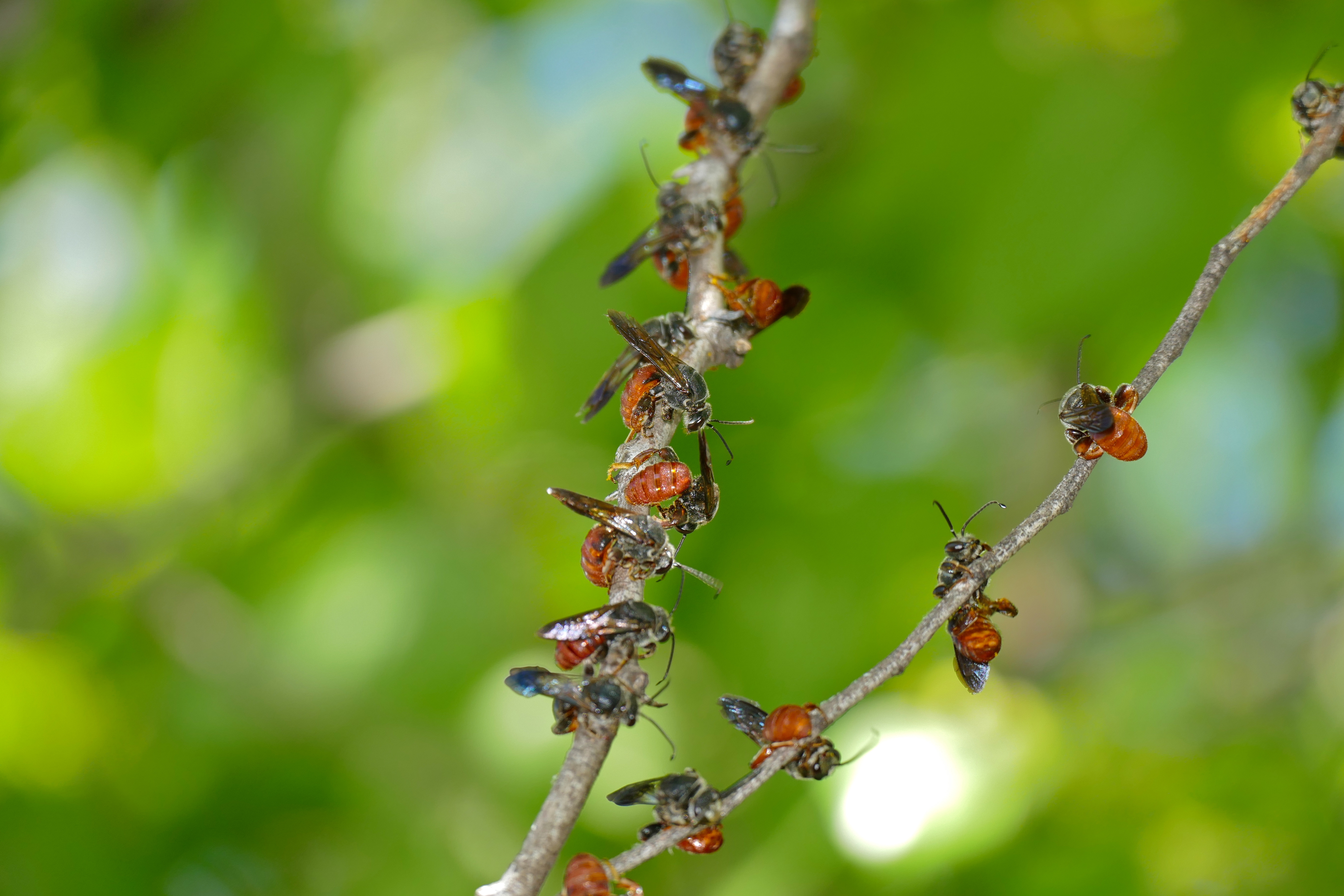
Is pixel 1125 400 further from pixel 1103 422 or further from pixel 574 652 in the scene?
pixel 574 652

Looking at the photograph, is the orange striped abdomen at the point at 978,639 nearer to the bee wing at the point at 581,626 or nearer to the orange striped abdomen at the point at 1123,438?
the orange striped abdomen at the point at 1123,438

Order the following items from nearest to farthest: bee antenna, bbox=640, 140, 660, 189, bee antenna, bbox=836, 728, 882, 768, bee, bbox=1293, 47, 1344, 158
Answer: bee, bbox=1293, 47, 1344, 158 < bee antenna, bbox=836, 728, 882, 768 < bee antenna, bbox=640, 140, 660, 189

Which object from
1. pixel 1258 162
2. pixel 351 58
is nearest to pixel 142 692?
pixel 351 58

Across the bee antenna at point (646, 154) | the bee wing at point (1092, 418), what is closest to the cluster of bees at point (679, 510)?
the bee wing at point (1092, 418)

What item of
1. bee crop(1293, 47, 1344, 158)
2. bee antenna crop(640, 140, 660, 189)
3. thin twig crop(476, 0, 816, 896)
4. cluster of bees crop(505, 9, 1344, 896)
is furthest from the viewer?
bee antenna crop(640, 140, 660, 189)

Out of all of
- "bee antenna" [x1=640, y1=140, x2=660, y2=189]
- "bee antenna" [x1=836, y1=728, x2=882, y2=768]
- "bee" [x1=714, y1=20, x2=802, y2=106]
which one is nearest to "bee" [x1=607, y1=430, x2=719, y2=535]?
"bee" [x1=714, y1=20, x2=802, y2=106]

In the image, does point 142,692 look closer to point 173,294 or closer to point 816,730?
point 173,294

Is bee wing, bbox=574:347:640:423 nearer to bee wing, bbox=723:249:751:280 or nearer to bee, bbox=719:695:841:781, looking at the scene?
bee wing, bbox=723:249:751:280
